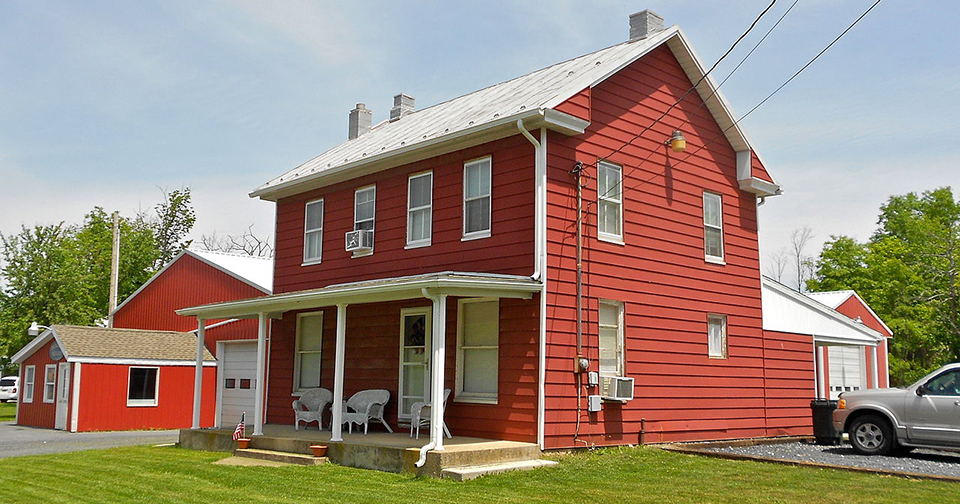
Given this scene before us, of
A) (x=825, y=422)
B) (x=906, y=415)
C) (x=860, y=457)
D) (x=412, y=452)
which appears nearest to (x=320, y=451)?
(x=412, y=452)

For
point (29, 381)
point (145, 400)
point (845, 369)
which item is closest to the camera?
point (145, 400)

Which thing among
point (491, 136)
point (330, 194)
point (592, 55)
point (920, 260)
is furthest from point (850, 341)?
point (920, 260)

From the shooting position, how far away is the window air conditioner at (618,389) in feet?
46.8

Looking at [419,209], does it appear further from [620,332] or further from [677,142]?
[677,142]

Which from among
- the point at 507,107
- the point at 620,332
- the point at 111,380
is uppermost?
the point at 507,107

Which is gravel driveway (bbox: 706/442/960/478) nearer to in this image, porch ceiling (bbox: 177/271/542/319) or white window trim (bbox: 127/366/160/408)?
porch ceiling (bbox: 177/271/542/319)

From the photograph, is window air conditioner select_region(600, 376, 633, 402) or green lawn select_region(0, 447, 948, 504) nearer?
green lawn select_region(0, 447, 948, 504)

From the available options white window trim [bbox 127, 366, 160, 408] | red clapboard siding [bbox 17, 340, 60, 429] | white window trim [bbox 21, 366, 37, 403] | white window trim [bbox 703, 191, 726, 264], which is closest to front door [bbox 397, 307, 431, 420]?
white window trim [bbox 703, 191, 726, 264]

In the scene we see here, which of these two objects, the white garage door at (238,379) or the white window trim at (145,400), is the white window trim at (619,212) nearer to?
the white garage door at (238,379)

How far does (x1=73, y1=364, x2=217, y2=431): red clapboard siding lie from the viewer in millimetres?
25438

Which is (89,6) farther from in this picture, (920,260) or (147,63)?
(920,260)

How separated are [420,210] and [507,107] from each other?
2.53 meters

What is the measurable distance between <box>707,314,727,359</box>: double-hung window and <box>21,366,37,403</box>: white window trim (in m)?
22.0

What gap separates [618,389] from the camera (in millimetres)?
14273
